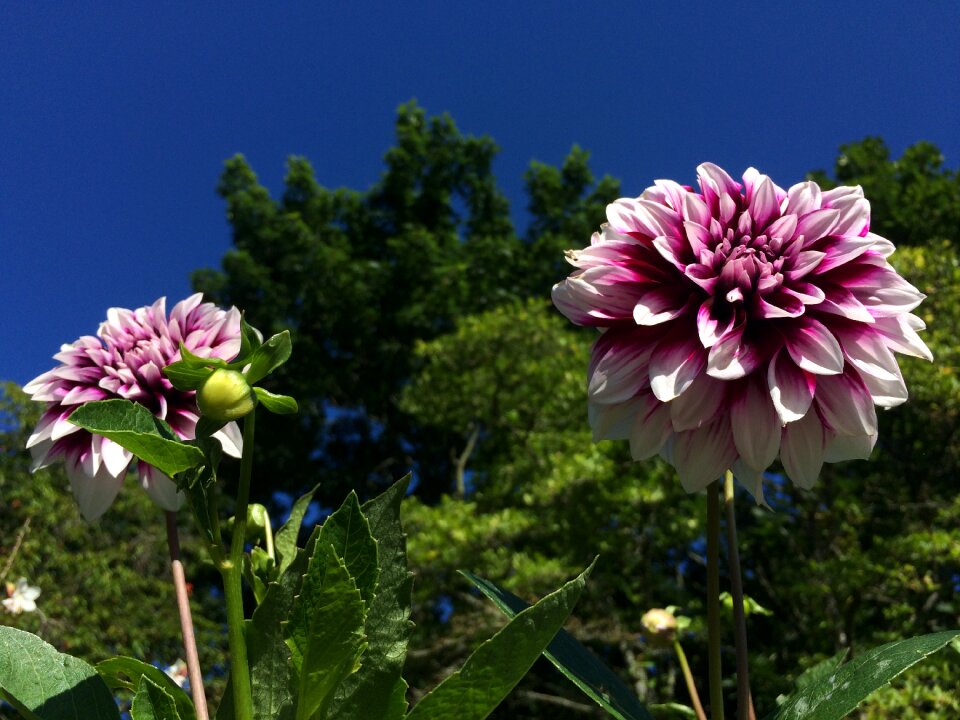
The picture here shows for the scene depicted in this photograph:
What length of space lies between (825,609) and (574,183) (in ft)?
24.5

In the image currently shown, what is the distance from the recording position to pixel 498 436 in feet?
25.7

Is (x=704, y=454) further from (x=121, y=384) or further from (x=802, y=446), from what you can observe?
(x=121, y=384)

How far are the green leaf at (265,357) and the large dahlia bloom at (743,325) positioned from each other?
8.0 inches

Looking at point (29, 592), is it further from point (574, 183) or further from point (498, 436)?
point (574, 183)

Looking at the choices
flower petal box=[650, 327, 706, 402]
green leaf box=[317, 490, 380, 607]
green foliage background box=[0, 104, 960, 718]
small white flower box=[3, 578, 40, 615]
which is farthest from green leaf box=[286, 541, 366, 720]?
green foliage background box=[0, 104, 960, 718]

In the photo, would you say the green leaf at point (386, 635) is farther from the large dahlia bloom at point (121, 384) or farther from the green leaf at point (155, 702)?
the large dahlia bloom at point (121, 384)

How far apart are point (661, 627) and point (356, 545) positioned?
74 centimetres

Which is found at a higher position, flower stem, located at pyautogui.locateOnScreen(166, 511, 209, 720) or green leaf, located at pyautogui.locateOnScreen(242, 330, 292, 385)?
green leaf, located at pyautogui.locateOnScreen(242, 330, 292, 385)

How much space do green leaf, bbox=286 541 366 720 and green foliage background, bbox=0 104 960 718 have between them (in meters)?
3.04

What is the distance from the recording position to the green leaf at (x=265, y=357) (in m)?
0.41

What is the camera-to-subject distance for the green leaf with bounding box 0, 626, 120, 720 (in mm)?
400

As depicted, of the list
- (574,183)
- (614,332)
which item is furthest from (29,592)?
(574,183)

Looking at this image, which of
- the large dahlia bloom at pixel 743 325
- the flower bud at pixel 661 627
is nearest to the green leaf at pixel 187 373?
the large dahlia bloom at pixel 743 325

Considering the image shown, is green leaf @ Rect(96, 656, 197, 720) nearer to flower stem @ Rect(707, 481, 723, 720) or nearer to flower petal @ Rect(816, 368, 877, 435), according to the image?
flower stem @ Rect(707, 481, 723, 720)
